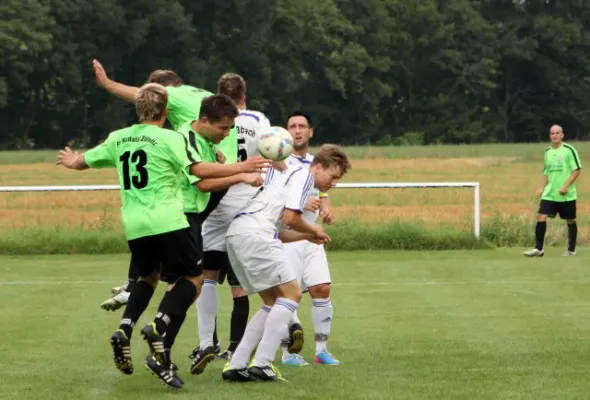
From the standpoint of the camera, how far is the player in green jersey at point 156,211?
733 centimetres

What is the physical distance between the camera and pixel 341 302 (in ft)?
41.0

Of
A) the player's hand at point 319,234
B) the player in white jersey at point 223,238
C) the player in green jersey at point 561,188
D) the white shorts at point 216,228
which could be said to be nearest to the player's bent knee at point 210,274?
the player in white jersey at point 223,238

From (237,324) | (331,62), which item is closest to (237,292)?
(237,324)

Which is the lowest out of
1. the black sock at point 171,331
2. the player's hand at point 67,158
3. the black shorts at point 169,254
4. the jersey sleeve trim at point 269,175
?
the black sock at point 171,331

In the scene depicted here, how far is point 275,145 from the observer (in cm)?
797

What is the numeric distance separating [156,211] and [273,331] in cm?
107

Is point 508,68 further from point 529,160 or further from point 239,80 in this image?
point 239,80

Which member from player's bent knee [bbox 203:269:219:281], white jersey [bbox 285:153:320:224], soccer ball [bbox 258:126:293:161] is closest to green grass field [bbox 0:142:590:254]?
white jersey [bbox 285:153:320:224]

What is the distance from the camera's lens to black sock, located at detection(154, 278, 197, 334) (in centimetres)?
753

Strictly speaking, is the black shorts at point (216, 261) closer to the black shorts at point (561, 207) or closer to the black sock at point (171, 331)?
the black sock at point (171, 331)

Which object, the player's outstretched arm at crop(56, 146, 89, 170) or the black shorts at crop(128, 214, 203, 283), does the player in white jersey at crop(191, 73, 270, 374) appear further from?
the player's outstretched arm at crop(56, 146, 89, 170)

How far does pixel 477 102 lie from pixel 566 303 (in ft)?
246

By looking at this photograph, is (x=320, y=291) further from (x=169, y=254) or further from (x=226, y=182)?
(x=169, y=254)

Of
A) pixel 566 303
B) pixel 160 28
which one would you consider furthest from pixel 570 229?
pixel 160 28
